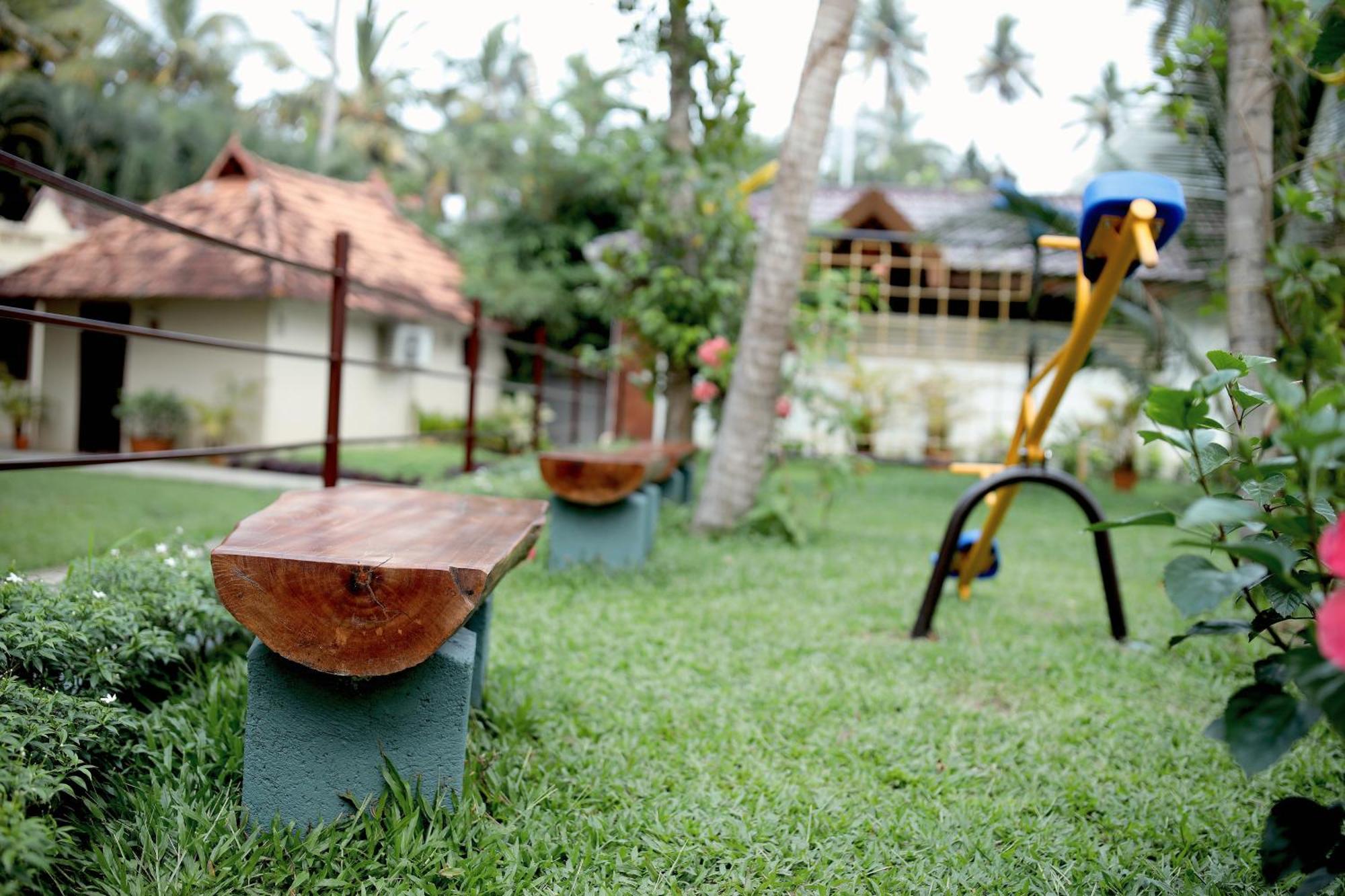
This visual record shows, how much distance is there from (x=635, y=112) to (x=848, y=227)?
632 cm

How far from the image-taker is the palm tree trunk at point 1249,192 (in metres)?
3.69

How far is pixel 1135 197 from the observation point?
239cm

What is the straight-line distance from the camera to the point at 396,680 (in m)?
1.66

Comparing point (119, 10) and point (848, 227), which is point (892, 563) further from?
point (119, 10)

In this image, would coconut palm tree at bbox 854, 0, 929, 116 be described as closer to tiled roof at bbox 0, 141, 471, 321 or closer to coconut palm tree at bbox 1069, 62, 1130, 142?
coconut palm tree at bbox 1069, 62, 1130, 142

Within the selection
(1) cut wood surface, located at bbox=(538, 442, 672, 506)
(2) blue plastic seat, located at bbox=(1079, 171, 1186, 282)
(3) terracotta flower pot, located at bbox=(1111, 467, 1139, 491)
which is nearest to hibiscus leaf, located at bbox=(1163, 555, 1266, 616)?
(2) blue plastic seat, located at bbox=(1079, 171, 1186, 282)

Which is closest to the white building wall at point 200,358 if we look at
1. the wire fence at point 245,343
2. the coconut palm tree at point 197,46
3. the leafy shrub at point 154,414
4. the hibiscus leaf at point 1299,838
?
the leafy shrub at point 154,414

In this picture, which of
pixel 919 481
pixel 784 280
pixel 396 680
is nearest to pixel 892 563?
pixel 784 280

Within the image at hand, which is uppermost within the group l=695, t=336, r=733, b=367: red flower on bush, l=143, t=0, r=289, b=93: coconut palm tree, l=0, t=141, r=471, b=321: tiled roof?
l=143, t=0, r=289, b=93: coconut palm tree

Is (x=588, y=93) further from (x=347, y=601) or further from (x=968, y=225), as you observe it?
(x=347, y=601)

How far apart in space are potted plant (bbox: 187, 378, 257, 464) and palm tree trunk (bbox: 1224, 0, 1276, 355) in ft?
31.6

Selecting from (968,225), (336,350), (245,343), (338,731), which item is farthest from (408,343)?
(338,731)

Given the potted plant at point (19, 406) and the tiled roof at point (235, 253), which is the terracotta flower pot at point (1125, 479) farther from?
the potted plant at point (19, 406)

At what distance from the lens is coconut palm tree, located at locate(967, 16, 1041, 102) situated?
33094 mm
